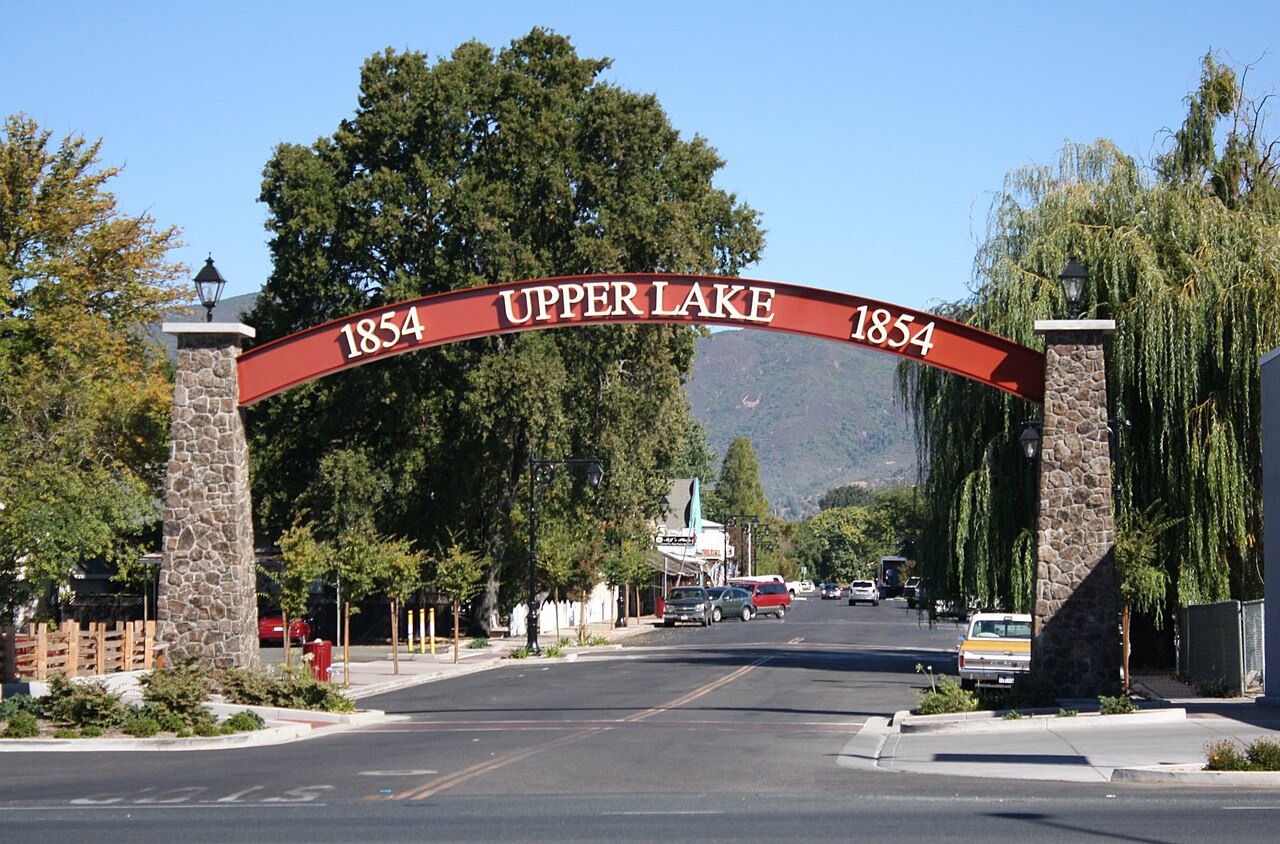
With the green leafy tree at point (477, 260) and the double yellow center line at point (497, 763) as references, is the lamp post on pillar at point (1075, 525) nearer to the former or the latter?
the double yellow center line at point (497, 763)

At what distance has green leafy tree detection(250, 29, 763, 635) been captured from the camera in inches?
1789

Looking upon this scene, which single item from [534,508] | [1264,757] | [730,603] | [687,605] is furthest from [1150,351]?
[730,603]

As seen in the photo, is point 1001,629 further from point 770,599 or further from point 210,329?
point 770,599

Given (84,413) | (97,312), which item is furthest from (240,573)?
(97,312)

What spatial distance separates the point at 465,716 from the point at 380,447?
24.7 metres

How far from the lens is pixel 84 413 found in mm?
42656

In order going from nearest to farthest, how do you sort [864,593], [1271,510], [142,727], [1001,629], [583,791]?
[583,791]
[142,727]
[1271,510]
[1001,629]
[864,593]

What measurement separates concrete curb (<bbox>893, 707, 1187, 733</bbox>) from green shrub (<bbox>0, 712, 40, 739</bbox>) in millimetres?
12134

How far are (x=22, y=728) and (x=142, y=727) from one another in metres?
1.59

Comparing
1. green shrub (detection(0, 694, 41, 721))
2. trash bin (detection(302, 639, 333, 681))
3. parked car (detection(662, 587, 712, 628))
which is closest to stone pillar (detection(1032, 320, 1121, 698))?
trash bin (detection(302, 639, 333, 681))

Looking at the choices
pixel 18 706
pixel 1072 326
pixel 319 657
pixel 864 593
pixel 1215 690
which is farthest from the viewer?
pixel 864 593

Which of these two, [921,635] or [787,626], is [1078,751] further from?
[787,626]

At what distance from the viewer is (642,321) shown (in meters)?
23.2

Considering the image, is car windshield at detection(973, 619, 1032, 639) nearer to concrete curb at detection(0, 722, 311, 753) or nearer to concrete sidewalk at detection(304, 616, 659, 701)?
concrete sidewalk at detection(304, 616, 659, 701)
